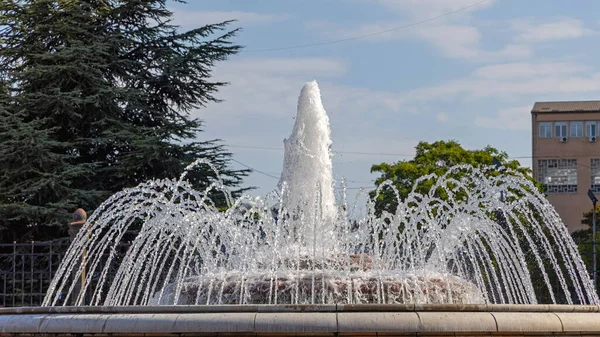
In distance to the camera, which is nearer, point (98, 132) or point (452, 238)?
point (452, 238)

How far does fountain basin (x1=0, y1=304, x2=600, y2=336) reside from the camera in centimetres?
604

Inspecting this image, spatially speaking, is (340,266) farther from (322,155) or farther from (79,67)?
(79,67)

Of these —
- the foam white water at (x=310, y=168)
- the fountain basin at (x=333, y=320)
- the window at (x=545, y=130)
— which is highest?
the window at (x=545, y=130)

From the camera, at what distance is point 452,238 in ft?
38.8

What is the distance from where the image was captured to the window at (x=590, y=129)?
2655 inches

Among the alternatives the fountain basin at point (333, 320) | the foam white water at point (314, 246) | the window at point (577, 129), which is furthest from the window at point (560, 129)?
the fountain basin at point (333, 320)

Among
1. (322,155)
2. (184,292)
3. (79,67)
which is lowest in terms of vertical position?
(184,292)

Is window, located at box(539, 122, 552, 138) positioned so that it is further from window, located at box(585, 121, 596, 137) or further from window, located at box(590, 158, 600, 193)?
window, located at box(590, 158, 600, 193)

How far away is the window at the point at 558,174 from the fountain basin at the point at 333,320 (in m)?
60.6

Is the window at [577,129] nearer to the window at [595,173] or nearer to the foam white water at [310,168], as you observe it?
the window at [595,173]

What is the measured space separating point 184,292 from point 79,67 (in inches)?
683

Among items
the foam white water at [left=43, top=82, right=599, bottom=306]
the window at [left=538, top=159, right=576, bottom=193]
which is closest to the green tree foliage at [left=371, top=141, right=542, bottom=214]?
the foam white water at [left=43, top=82, right=599, bottom=306]

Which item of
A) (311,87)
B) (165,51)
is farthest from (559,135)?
(311,87)

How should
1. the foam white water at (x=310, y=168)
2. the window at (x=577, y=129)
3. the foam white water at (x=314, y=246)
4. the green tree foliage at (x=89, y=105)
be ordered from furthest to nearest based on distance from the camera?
the window at (x=577, y=129), the green tree foliage at (x=89, y=105), the foam white water at (x=310, y=168), the foam white water at (x=314, y=246)
